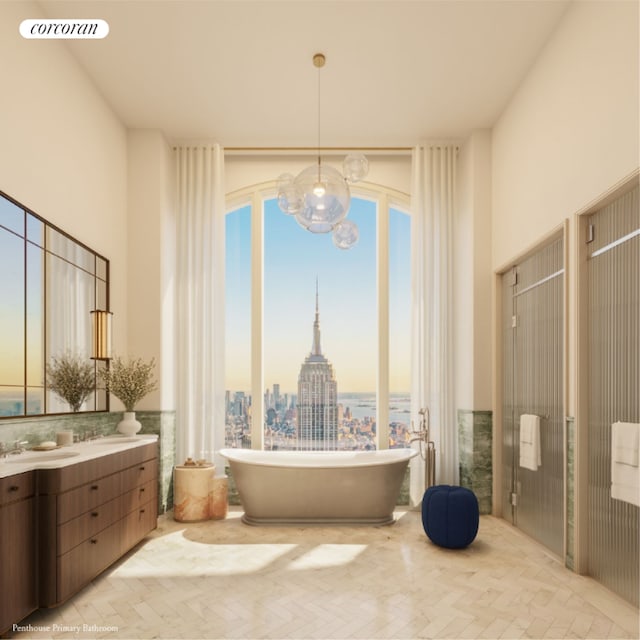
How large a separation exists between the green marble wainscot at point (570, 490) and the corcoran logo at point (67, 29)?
3.96 metres

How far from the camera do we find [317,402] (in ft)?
19.8

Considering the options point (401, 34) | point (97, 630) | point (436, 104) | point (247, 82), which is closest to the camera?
point (97, 630)

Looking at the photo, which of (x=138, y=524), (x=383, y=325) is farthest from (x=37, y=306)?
(x=383, y=325)

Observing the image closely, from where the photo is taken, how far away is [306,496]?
15.8 ft

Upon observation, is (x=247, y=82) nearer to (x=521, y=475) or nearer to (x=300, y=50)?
(x=300, y=50)

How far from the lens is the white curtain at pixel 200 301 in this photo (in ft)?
18.3

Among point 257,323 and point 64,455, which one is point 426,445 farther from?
point 64,455

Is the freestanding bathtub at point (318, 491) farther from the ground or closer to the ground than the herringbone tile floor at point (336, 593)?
farther from the ground

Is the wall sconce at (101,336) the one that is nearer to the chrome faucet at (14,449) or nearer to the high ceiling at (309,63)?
the chrome faucet at (14,449)

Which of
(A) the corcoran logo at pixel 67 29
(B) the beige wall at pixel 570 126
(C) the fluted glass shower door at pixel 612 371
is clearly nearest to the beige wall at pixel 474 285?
(B) the beige wall at pixel 570 126

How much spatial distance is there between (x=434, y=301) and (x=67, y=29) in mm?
3730

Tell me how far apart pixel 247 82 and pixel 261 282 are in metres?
2.04

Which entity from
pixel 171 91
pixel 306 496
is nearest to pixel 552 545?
pixel 306 496

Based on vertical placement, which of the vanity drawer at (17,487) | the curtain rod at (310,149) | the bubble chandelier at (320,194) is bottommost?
the vanity drawer at (17,487)
